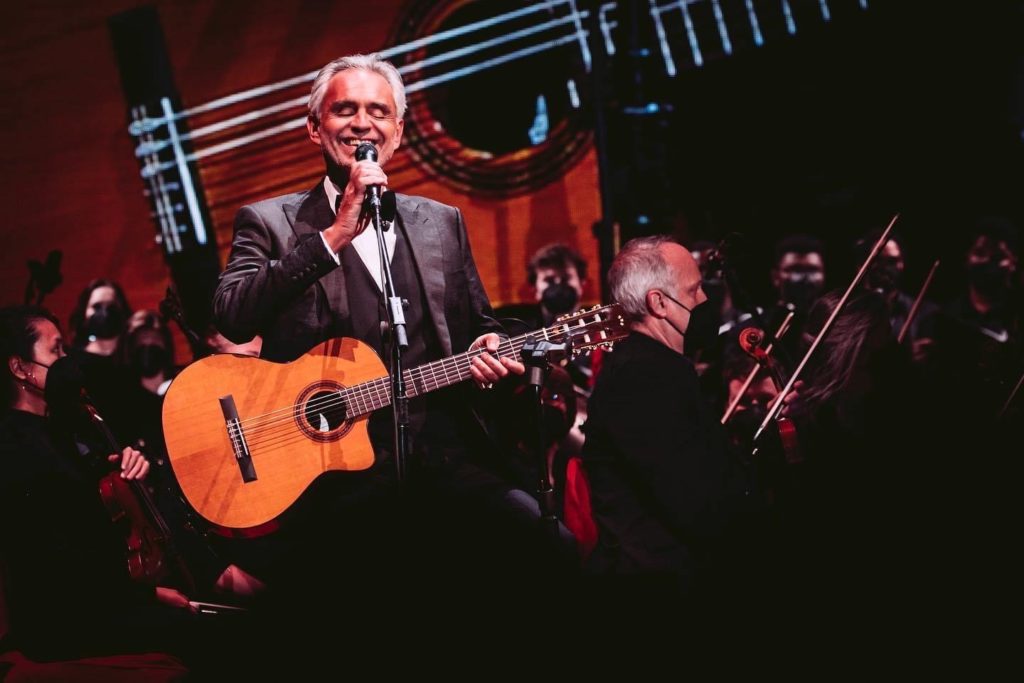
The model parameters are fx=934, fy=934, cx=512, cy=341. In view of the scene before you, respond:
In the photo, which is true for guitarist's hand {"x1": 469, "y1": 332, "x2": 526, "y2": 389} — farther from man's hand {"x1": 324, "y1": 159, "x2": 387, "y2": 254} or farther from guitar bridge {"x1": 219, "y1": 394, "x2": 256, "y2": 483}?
guitar bridge {"x1": 219, "y1": 394, "x2": 256, "y2": 483}

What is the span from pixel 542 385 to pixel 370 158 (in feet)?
2.52

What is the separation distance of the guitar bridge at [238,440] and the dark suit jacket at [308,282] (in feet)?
0.65

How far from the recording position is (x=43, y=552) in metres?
2.88

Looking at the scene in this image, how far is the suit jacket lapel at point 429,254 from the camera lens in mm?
2891

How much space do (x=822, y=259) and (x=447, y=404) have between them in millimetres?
3250

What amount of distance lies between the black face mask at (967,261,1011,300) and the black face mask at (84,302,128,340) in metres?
4.92

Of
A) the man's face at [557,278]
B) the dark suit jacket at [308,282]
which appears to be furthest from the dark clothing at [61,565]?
the man's face at [557,278]

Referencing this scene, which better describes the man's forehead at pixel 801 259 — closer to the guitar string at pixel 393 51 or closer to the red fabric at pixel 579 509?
the guitar string at pixel 393 51

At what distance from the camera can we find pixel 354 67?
9.23 ft

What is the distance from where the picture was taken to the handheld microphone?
95.4 inches

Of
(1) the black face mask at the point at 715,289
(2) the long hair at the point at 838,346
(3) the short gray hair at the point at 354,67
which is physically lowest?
(2) the long hair at the point at 838,346

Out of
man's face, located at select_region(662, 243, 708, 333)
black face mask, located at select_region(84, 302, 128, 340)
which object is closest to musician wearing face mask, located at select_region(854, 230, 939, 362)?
man's face, located at select_region(662, 243, 708, 333)

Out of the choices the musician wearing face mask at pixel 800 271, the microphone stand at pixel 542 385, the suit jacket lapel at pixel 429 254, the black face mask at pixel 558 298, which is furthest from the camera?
the musician wearing face mask at pixel 800 271

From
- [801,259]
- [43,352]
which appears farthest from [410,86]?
[43,352]
